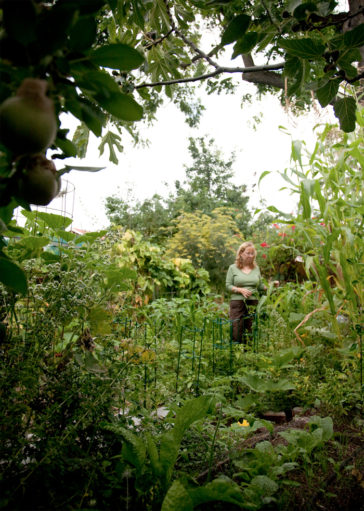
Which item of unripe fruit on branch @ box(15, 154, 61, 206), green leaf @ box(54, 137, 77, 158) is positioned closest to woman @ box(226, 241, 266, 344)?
green leaf @ box(54, 137, 77, 158)

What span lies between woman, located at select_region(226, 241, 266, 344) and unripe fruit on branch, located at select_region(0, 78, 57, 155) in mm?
3557

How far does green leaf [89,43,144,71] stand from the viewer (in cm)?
50

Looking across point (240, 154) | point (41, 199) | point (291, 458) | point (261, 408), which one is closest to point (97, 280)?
point (291, 458)

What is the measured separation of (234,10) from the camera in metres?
1.26

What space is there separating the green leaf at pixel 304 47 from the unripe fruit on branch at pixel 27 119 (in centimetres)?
56

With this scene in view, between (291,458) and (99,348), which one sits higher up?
(99,348)

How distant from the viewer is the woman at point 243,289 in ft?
13.0

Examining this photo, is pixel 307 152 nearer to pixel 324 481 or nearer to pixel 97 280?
pixel 97 280

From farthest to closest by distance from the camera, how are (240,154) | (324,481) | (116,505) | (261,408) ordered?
(240,154)
(261,408)
(324,481)
(116,505)

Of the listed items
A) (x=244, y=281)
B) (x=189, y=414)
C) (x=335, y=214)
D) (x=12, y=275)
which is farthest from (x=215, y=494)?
(x=244, y=281)

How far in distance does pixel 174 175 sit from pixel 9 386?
1175 centimetres

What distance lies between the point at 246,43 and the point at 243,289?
337 centimetres

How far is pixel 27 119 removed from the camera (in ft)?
1.10

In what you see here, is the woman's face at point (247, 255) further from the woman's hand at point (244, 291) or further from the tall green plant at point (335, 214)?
the tall green plant at point (335, 214)
